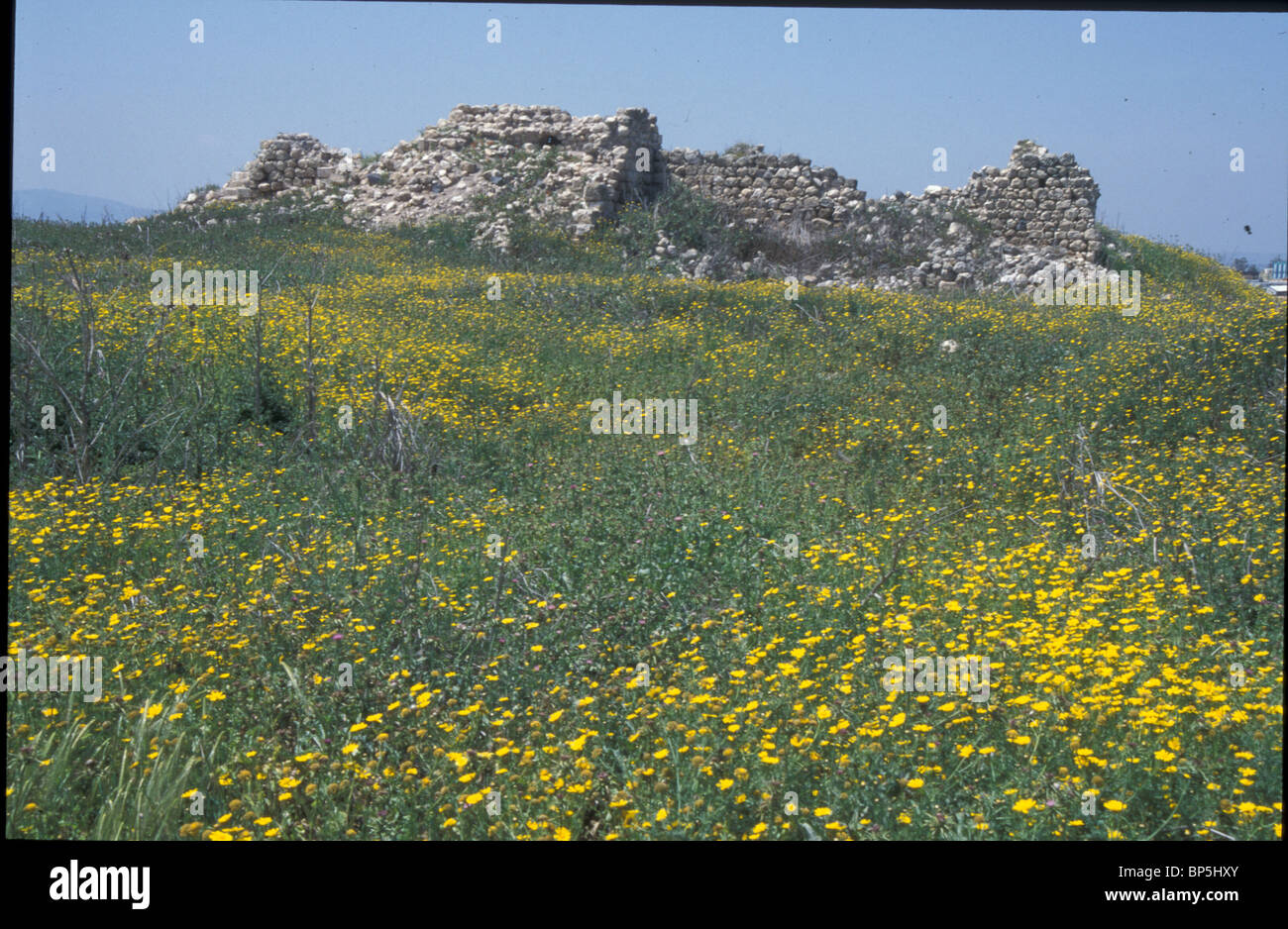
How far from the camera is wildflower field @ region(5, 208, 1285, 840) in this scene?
308 centimetres

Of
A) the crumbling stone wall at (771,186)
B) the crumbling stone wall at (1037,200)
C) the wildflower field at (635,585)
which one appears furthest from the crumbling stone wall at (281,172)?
the crumbling stone wall at (1037,200)

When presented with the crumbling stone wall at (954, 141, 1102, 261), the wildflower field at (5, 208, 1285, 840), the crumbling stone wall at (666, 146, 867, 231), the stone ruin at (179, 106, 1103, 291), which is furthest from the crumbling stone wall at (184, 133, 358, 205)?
the crumbling stone wall at (954, 141, 1102, 261)

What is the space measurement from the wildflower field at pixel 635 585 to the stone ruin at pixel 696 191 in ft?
26.8

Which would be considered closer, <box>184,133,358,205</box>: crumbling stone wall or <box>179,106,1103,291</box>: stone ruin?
<box>179,106,1103,291</box>: stone ruin

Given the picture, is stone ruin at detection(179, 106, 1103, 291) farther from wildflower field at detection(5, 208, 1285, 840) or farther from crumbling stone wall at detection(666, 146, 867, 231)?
wildflower field at detection(5, 208, 1285, 840)

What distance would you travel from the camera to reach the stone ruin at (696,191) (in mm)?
17781

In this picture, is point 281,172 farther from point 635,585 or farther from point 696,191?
point 635,585

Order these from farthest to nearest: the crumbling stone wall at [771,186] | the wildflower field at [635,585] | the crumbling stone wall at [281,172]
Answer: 1. the crumbling stone wall at [281,172]
2. the crumbling stone wall at [771,186]
3. the wildflower field at [635,585]

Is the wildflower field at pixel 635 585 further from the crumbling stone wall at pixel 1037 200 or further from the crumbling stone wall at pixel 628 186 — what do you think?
the crumbling stone wall at pixel 1037 200

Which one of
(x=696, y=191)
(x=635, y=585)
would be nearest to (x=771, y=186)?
(x=696, y=191)

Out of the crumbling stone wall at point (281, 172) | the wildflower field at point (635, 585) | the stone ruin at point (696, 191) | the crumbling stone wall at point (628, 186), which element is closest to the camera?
the wildflower field at point (635, 585)

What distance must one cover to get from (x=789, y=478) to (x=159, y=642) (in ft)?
13.5

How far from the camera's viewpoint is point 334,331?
31.7 feet

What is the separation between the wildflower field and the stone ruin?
26.8 ft
